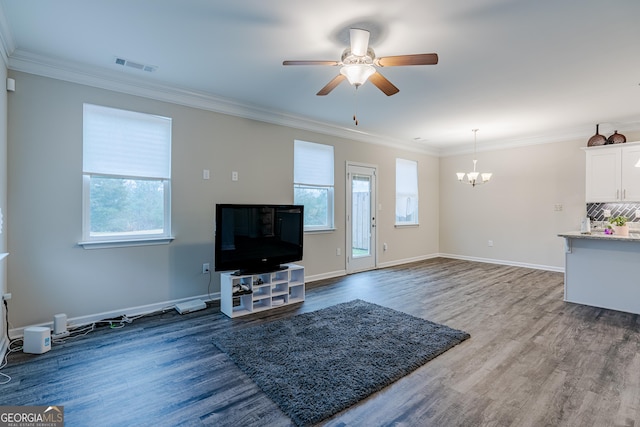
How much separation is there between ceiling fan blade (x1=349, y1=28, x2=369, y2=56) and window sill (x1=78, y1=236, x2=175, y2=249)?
2940mm

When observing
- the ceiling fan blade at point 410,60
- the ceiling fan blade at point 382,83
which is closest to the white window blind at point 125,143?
the ceiling fan blade at point 382,83

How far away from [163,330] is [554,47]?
15.0 ft

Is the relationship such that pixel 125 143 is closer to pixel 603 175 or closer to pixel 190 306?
pixel 190 306

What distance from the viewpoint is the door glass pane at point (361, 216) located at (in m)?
5.89

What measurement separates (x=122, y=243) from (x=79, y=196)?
634mm

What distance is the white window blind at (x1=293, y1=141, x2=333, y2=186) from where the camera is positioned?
511 centimetres

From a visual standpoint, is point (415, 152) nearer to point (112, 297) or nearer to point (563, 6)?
point (563, 6)

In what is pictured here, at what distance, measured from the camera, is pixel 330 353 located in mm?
2643

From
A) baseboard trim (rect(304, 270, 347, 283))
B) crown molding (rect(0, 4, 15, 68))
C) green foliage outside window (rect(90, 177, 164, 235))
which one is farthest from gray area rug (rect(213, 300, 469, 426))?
crown molding (rect(0, 4, 15, 68))

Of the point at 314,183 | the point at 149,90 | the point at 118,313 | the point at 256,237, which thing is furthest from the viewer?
the point at 314,183

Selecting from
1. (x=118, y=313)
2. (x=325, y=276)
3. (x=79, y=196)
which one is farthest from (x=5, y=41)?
(x=325, y=276)

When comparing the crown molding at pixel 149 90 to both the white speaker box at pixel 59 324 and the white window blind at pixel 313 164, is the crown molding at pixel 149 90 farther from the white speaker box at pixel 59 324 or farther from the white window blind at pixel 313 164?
the white speaker box at pixel 59 324

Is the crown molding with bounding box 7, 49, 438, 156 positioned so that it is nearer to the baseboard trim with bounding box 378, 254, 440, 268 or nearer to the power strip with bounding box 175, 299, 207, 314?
the power strip with bounding box 175, 299, 207, 314

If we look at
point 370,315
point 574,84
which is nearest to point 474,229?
point 574,84
